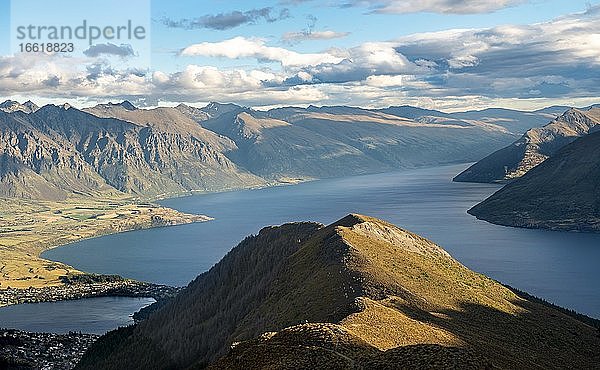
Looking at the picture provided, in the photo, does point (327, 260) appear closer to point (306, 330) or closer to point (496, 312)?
point (496, 312)

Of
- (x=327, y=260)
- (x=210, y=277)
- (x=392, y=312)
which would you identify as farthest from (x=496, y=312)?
(x=210, y=277)

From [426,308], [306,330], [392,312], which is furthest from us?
[426,308]

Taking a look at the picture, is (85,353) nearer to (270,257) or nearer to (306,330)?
(270,257)

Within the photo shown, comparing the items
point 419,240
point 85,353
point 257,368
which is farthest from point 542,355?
point 85,353

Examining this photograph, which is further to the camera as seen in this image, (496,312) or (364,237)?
(364,237)

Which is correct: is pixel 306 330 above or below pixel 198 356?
above

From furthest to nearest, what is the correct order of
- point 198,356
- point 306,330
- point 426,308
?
point 198,356 → point 426,308 → point 306,330

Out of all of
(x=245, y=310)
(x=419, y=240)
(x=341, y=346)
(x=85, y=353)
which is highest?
(x=341, y=346)
